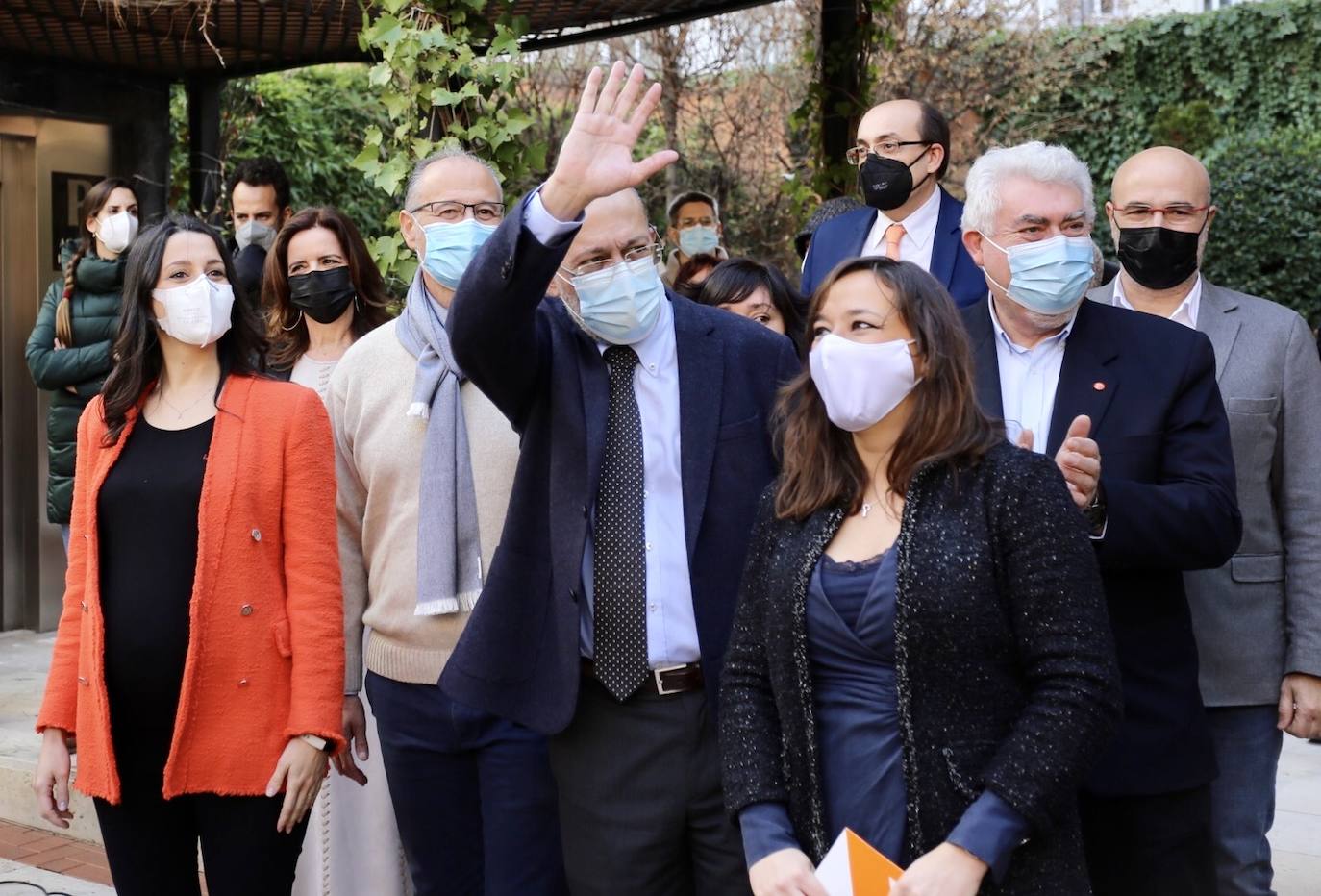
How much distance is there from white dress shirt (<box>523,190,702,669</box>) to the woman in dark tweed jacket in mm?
247

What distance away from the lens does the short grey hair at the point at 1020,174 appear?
10.5 feet

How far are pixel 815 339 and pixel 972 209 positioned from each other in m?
0.86

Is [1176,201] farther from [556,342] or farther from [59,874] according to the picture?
[59,874]

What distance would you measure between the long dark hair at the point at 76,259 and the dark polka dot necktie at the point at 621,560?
156 inches

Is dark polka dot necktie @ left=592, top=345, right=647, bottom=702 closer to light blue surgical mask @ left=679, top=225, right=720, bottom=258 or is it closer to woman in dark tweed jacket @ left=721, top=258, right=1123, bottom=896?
woman in dark tweed jacket @ left=721, top=258, right=1123, bottom=896

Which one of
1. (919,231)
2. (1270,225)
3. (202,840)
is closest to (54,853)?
(202,840)

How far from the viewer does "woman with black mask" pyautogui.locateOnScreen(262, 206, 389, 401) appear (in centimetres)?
464

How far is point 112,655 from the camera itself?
10.8 ft

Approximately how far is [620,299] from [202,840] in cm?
159

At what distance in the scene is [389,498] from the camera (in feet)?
12.2

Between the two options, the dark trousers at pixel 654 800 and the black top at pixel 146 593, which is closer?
the dark trousers at pixel 654 800

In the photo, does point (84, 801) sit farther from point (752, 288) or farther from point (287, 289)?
point (752, 288)

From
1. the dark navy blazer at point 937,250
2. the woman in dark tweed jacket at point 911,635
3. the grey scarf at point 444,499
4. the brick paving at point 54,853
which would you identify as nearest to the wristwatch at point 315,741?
the grey scarf at point 444,499

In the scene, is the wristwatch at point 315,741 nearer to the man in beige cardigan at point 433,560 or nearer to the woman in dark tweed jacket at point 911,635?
the man in beige cardigan at point 433,560
